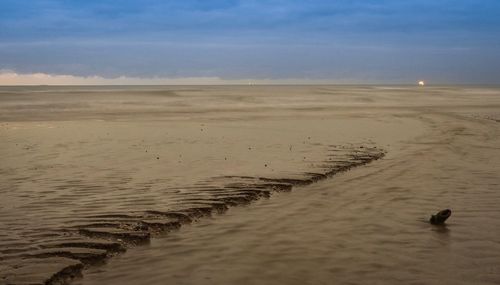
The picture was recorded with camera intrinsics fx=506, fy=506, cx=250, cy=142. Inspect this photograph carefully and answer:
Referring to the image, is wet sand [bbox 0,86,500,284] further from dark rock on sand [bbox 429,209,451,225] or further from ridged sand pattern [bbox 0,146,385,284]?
dark rock on sand [bbox 429,209,451,225]

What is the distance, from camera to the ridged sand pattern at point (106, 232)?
5.82 m

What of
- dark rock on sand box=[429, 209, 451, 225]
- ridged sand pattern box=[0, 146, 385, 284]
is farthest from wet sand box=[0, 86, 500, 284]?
dark rock on sand box=[429, 209, 451, 225]

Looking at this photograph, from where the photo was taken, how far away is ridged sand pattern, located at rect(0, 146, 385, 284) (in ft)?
19.1

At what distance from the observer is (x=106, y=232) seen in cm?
718

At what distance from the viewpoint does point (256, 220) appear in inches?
311

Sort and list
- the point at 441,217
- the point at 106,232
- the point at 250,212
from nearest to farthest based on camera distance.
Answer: the point at 106,232, the point at 441,217, the point at 250,212

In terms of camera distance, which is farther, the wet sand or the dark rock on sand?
the dark rock on sand

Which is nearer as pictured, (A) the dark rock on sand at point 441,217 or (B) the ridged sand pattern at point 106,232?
(B) the ridged sand pattern at point 106,232

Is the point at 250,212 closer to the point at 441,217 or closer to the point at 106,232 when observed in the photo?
the point at 106,232

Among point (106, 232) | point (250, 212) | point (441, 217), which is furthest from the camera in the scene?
point (250, 212)

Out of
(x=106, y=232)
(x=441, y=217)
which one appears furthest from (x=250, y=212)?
(x=441, y=217)

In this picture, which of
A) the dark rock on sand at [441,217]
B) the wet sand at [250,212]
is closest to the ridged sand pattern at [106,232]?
the wet sand at [250,212]

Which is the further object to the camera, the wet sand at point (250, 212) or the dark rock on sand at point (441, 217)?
the dark rock on sand at point (441, 217)

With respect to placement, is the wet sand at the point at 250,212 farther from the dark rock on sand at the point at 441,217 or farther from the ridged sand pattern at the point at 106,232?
the dark rock on sand at the point at 441,217
